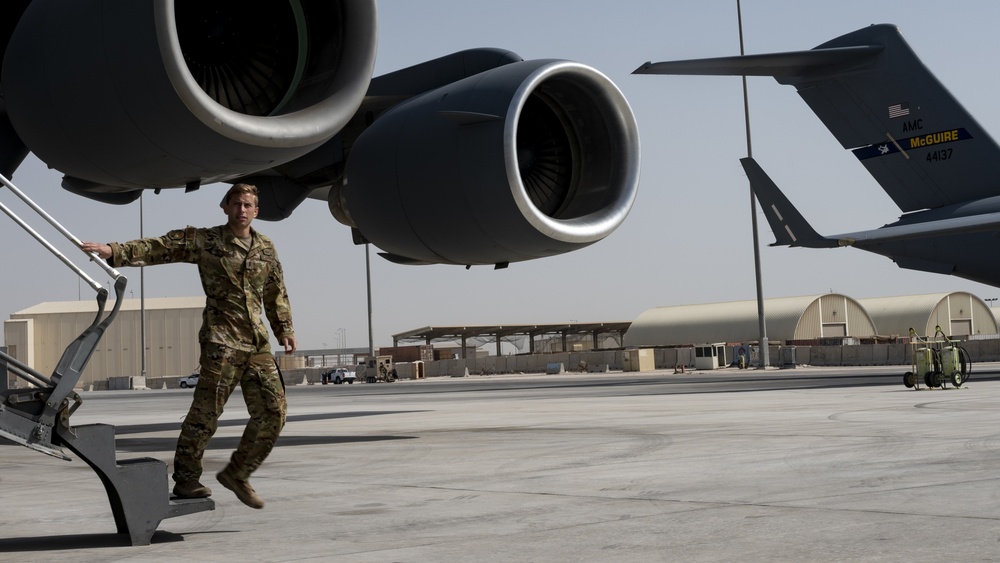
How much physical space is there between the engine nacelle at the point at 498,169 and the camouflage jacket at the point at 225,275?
4947 mm

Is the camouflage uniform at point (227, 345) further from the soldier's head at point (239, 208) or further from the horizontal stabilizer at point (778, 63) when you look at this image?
the horizontal stabilizer at point (778, 63)

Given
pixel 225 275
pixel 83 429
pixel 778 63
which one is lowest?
pixel 83 429

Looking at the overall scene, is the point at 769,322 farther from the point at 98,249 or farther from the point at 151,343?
the point at 98,249

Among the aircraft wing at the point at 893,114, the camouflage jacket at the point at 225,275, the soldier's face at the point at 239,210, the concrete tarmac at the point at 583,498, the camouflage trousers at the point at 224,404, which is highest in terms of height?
the aircraft wing at the point at 893,114

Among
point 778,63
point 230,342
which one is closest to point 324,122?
point 230,342

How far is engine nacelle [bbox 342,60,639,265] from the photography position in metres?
11.0

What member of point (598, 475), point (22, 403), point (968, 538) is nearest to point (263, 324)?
point (22, 403)

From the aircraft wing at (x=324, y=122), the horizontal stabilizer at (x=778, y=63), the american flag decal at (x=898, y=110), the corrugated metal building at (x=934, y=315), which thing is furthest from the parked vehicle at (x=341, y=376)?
the aircraft wing at (x=324, y=122)

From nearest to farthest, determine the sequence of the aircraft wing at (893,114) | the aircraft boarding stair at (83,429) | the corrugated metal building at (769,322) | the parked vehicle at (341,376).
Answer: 1. the aircraft boarding stair at (83,429)
2. the aircraft wing at (893,114)
3. the parked vehicle at (341,376)
4. the corrugated metal building at (769,322)

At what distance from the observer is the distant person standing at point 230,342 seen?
5945 mm

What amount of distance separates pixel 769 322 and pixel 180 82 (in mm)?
70155

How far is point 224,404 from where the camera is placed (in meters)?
5.91

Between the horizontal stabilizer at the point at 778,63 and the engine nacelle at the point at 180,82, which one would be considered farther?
the horizontal stabilizer at the point at 778,63

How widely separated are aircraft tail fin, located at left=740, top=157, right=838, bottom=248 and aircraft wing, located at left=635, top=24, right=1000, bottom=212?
7.59 feet
